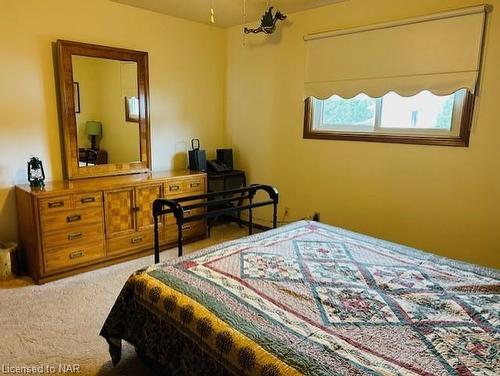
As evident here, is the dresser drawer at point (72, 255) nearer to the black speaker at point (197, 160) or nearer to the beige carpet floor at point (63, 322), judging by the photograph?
the beige carpet floor at point (63, 322)

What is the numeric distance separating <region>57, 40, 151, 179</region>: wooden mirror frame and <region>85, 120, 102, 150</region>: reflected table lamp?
12 cm

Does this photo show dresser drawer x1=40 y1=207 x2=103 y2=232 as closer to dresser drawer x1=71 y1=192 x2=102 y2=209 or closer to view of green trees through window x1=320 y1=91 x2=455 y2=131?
dresser drawer x1=71 y1=192 x2=102 y2=209

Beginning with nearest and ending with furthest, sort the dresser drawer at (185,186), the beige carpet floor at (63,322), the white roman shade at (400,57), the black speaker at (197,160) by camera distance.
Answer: the beige carpet floor at (63,322) → the white roman shade at (400,57) → the dresser drawer at (185,186) → the black speaker at (197,160)

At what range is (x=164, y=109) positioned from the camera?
151 inches

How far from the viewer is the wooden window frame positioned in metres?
2.66

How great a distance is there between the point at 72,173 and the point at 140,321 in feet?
6.58

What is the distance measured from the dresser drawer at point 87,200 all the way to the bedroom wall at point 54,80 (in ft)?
1.60

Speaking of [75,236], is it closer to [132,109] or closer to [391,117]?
[132,109]

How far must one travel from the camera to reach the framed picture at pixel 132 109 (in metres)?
3.49

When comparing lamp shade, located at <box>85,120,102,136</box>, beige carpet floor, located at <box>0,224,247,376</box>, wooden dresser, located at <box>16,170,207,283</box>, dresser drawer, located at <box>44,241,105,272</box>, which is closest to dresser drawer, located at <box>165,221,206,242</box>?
wooden dresser, located at <box>16,170,207,283</box>

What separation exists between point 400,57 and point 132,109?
8.27 feet

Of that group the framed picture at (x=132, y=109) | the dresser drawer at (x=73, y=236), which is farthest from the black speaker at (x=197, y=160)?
the dresser drawer at (x=73, y=236)

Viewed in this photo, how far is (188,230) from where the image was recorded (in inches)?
147

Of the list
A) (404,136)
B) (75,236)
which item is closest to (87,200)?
(75,236)
